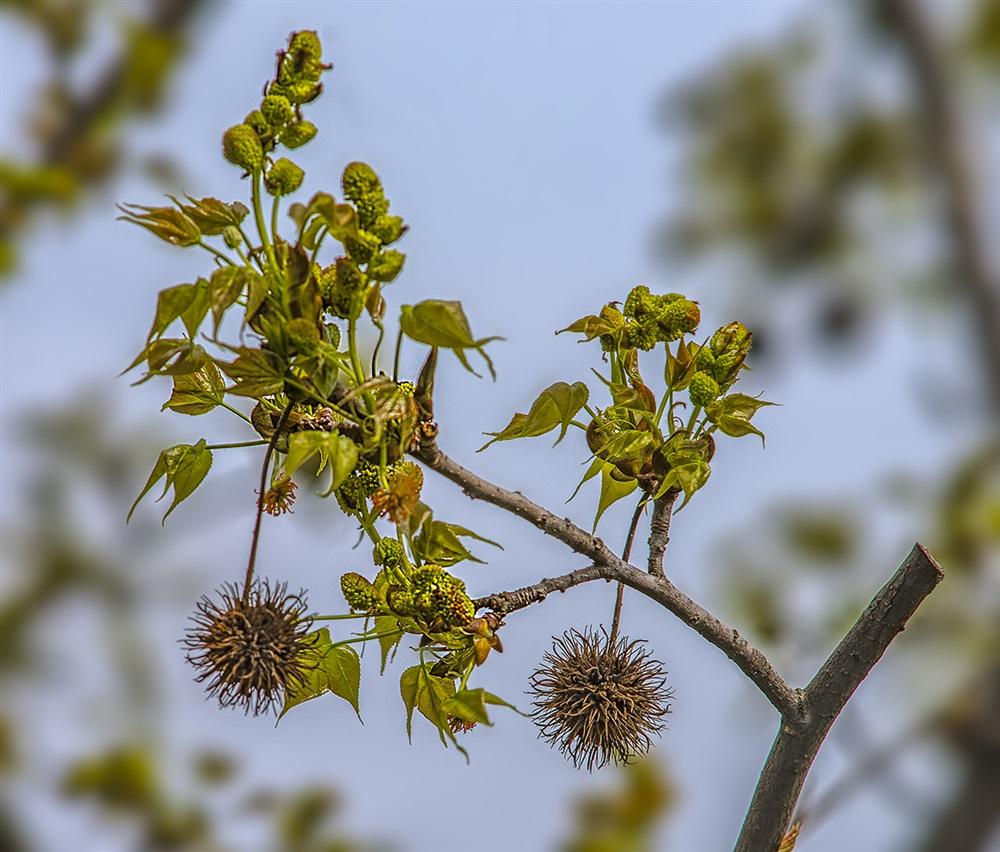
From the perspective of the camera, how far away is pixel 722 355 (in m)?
0.56

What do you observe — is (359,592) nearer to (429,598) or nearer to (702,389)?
(429,598)

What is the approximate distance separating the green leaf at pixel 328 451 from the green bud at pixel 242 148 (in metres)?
0.12

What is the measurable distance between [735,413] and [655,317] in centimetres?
6

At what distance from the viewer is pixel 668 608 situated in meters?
0.56

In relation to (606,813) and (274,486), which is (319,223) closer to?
(274,486)

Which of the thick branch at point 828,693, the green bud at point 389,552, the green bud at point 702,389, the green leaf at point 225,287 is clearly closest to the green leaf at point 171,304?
the green leaf at point 225,287

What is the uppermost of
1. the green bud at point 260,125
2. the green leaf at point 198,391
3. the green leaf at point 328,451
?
the green bud at point 260,125

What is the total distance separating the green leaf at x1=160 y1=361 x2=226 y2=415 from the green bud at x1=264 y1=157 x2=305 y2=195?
0.09m

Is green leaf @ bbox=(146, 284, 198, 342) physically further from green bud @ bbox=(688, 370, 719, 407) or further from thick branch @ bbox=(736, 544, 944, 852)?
thick branch @ bbox=(736, 544, 944, 852)

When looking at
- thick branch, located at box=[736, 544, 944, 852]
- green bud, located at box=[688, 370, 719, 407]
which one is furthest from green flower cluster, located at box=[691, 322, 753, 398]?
thick branch, located at box=[736, 544, 944, 852]

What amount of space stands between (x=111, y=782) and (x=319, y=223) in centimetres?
80

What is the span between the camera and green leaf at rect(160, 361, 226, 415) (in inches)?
21.4

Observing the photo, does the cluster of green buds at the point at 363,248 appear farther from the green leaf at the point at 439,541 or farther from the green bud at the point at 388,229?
the green leaf at the point at 439,541

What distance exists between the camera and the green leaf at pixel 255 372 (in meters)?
0.48
